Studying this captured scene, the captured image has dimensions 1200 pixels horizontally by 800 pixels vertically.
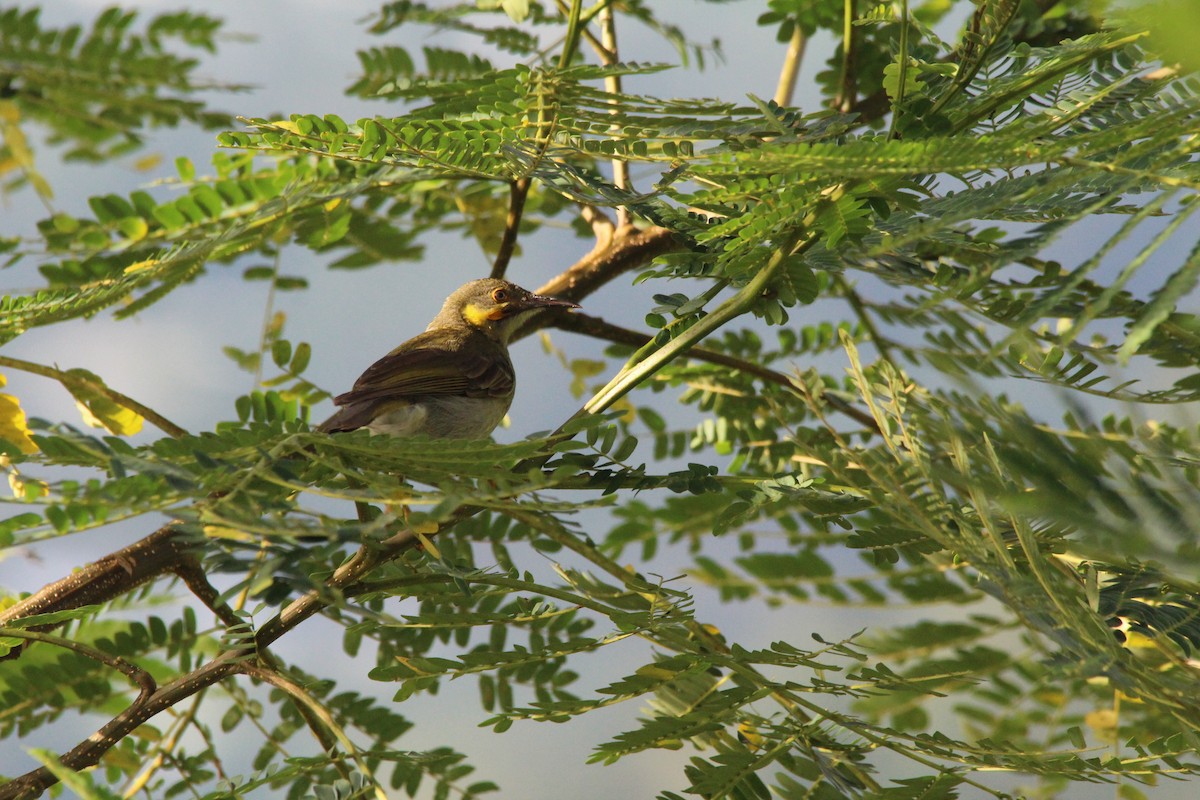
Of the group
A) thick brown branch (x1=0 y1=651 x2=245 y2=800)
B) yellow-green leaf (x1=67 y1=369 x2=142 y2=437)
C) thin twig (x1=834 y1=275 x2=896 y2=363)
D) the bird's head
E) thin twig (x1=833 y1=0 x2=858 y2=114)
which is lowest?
thick brown branch (x1=0 y1=651 x2=245 y2=800)

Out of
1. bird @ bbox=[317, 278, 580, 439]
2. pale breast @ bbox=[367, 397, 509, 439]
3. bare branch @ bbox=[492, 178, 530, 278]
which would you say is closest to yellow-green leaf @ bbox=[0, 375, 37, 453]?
bird @ bbox=[317, 278, 580, 439]

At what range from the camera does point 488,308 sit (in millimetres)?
3459

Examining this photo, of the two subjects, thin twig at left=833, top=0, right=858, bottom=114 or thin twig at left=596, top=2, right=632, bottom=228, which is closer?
thin twig at left=833, top=0, right=858, bottom=114

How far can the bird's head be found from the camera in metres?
3.31

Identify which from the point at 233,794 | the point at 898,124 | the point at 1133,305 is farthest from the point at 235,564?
the point at 1133,305

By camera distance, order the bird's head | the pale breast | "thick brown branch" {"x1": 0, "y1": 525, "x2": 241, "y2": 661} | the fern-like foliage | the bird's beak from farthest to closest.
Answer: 1. the bird's head
2. the pale breast
3. the bird's beak
4. "thick brown branch" {"x1": 0, "y1": 525, "x2": 241, "y2": 661}
5. the fern-like foliage

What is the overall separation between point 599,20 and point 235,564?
1758 millimetres

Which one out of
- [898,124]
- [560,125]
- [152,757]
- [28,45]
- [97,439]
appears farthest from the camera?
[28,45]

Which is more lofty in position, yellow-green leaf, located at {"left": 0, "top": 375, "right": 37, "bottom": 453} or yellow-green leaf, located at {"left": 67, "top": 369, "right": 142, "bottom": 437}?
yellow-green leaf, located at {"left": 67, "top": 369, "right": 142, "bottom": 437}

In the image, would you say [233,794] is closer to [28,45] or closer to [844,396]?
[844,396]

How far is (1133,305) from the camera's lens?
1.65m

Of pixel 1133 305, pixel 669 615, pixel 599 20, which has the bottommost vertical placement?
pixel 669 615

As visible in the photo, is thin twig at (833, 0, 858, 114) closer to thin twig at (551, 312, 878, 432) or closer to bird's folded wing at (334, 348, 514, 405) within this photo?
thin twig at (551, 312, 878, 432)

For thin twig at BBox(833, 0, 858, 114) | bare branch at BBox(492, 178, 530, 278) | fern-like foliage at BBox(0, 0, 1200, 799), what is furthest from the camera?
bare branch at BBox(492, 178, 530, 278)
